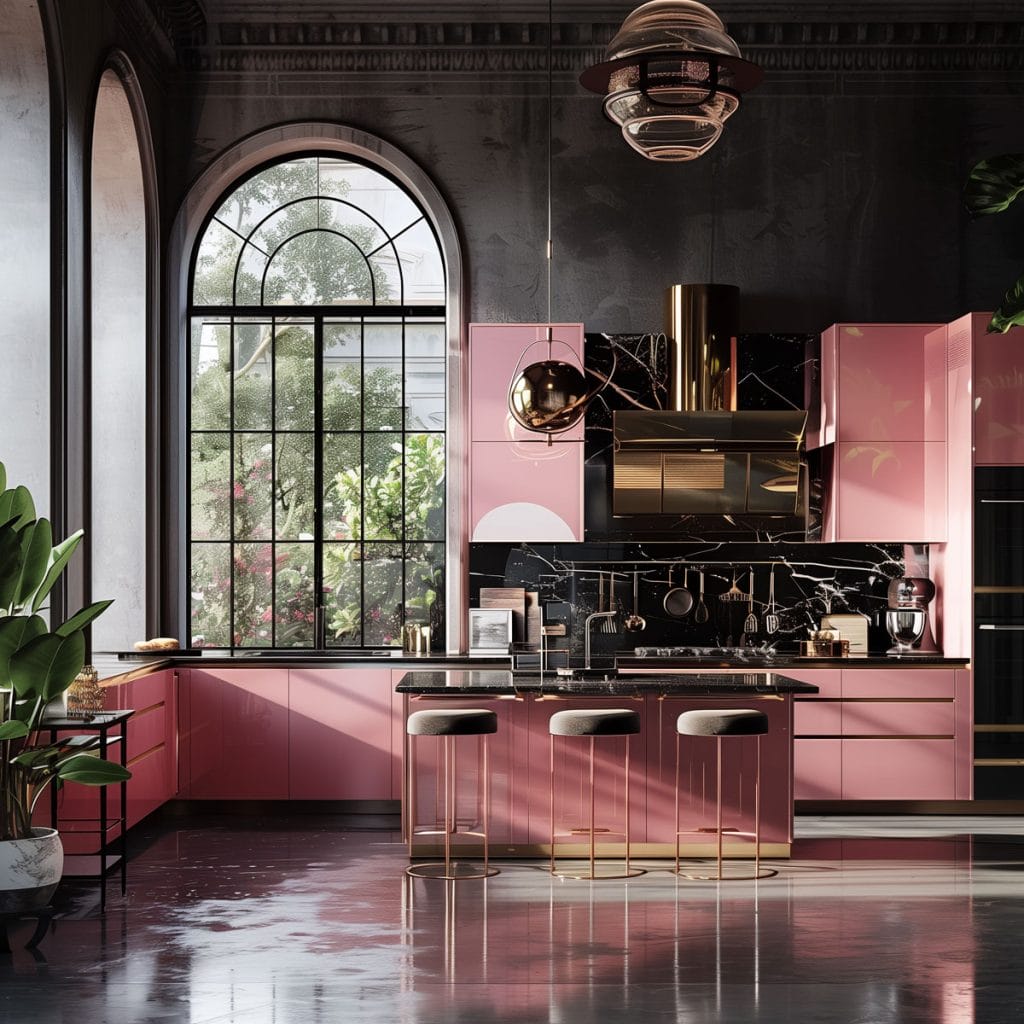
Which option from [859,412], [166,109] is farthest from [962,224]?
[166,109]

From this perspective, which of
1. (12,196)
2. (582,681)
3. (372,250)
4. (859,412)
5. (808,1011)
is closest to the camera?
(808,1011)

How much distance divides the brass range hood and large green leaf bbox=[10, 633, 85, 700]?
3374mm

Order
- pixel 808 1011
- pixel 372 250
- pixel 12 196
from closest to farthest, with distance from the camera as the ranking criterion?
pixel 808 1011 → pixel 12 196 → pixel 372 250

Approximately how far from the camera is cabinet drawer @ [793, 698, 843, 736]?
6.61 meters

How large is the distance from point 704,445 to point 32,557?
3.70 m

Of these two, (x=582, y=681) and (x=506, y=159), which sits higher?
(x=506, y=159)

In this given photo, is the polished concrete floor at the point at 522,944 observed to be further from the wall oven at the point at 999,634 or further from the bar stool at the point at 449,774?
the wall oven at the point at 999,634

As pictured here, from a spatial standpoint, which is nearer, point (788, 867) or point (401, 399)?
point (788, 867)

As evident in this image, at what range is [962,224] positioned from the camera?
7.29m

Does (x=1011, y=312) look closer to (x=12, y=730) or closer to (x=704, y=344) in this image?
(x=704, y=344)

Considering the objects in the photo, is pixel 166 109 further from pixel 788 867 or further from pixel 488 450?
pixel 788 867

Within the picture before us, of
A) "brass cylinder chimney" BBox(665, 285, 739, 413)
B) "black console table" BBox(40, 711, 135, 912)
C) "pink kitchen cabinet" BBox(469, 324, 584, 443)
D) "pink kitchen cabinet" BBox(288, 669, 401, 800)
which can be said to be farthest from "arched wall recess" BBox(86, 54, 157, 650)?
"brass cylinder chimney" BBox(665, 285, 739, 413)

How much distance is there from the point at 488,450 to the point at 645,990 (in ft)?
12.0

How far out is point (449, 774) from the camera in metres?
5.38
